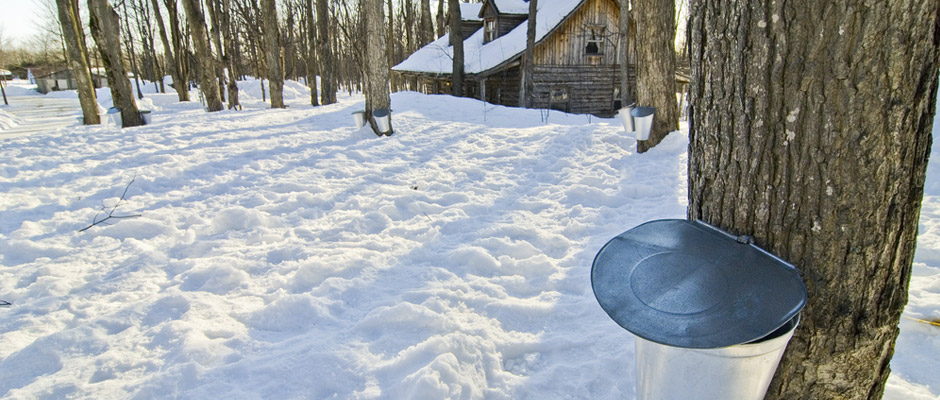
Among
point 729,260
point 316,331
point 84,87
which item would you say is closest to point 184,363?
point 316,331

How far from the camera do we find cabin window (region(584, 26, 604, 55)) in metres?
18.3

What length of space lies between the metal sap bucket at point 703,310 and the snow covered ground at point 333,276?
660 mm

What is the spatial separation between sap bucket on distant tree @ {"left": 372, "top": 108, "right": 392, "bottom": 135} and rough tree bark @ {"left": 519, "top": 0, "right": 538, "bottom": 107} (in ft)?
30.2

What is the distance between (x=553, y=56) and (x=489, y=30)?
363 centimetres

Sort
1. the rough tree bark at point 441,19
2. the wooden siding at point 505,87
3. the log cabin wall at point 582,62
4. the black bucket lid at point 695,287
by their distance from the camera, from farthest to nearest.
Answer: the rough tree bark at point 441,19 → the wooden siding at point 505,87 → the log cabin wall at point 582,62 → the black bucket lid at point 695,287

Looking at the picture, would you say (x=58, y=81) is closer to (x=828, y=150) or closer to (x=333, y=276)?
(x=333, y=276)

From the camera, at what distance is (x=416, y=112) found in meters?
10.4

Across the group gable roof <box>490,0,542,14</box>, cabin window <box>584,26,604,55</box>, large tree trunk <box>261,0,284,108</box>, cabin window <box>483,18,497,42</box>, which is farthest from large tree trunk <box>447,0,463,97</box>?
large tree trunk <box>261,0,284,108</box>

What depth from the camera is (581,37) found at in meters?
18.2

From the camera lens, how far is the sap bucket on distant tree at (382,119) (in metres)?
7.36

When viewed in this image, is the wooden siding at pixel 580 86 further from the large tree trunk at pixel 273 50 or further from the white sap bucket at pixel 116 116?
the white sap bucket at pixel 116 116

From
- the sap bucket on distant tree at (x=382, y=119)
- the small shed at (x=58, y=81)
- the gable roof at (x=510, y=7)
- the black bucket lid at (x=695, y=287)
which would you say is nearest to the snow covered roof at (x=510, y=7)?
the gable roof at (x=510, y=7)

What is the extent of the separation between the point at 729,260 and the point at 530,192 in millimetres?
3262

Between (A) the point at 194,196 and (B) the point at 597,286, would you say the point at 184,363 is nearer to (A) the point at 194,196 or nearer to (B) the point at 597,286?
(B) the point at 597,286
